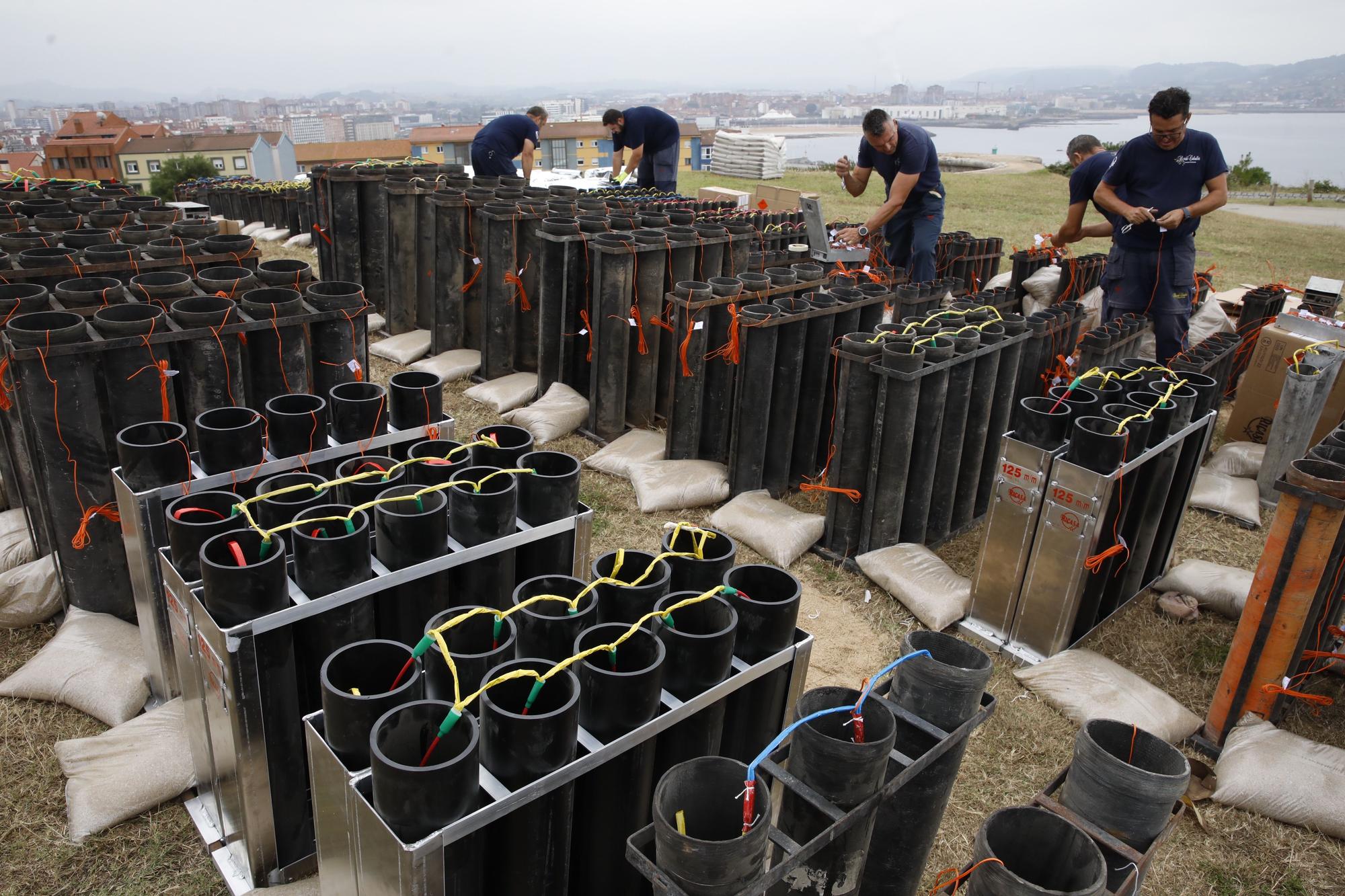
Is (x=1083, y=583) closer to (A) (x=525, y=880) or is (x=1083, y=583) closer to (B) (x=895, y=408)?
(B) (x=895, y=408)

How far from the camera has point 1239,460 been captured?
6.42 m

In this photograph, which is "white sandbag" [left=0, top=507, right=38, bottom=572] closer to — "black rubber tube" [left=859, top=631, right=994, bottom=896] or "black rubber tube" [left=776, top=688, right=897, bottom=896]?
"black rubber tube" [left=776, top=688, right=897, bottom=896]

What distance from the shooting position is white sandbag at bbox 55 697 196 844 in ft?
10.2

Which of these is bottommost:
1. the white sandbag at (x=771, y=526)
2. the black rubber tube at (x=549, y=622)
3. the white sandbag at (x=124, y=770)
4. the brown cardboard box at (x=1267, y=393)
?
the white sandbag at (x=124, y=770)

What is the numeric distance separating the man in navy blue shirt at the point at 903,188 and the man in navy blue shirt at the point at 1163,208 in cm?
163

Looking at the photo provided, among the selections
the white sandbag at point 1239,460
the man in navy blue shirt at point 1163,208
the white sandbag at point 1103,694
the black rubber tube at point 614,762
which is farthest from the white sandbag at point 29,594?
the white sandbag at point 1239,460

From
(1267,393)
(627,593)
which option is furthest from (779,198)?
(627,593)

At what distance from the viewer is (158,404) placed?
3.86m

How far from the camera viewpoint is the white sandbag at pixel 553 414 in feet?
21.4

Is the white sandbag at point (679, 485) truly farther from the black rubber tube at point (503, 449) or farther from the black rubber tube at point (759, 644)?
the black rubber tube at point (759, 644)

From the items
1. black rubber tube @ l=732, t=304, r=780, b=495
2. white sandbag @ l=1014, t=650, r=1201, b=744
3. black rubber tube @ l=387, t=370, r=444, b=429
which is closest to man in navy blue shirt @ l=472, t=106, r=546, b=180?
black rubber tube @ l=732, t=304, r=780, b=495

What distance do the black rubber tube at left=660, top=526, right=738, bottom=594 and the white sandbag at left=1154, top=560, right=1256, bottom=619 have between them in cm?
343

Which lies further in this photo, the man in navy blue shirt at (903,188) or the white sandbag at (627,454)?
the man in navy blue shirt at (903,188)

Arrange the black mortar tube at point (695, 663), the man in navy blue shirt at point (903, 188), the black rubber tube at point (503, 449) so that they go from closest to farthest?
the black mortar tube at point (695, 663) → the black rubber tube at point (503, 449) → the man in navy blue shirt at point (903, 188)
